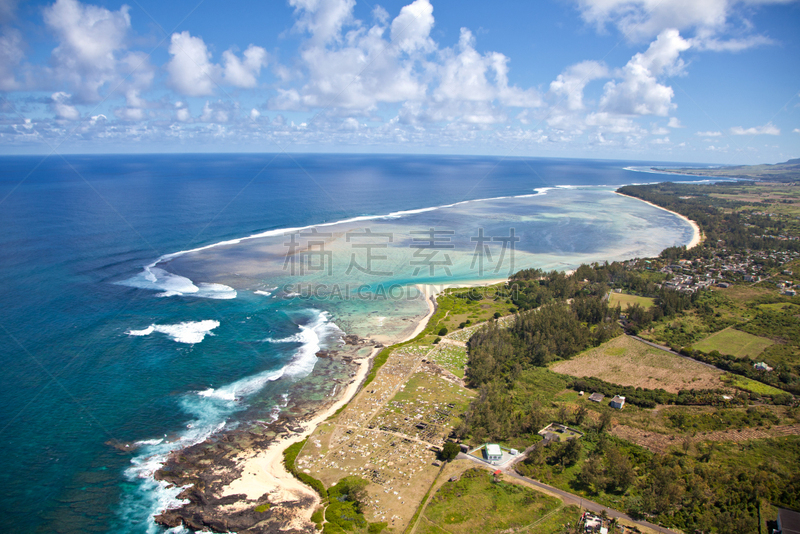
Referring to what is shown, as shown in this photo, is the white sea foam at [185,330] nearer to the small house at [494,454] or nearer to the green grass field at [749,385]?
the small house at [494,454]

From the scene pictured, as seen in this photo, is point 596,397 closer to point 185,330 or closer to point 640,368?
point 640,368

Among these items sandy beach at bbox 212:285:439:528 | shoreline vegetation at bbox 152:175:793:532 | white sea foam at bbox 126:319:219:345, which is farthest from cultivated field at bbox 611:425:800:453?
white sea foam at bbox 126:319:219:345

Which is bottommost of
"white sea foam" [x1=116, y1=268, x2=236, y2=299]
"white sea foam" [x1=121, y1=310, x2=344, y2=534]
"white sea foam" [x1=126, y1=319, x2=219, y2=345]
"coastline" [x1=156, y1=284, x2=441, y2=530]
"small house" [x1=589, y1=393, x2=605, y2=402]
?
"coastline" [x1=156, y1=284, x2=441, y2=530]

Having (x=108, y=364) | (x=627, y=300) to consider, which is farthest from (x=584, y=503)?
(x=627, y=300)

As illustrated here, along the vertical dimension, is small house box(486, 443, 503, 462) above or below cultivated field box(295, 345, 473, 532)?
above

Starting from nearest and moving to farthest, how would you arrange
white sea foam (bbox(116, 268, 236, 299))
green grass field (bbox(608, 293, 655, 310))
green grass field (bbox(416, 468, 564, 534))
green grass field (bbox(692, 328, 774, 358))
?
green grass field (bbox(416, 468, 564, 534))
green grass field (bbox(692, 328, 774, 358))
white sea foam (bbox(116, 268, 236, 299))
green grass field (bbox(608, 293, 655, 310))

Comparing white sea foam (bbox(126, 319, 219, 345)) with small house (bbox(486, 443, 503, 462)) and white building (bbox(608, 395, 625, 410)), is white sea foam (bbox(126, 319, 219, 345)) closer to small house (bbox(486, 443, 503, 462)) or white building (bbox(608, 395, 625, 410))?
small house (bbox(486, 443, 503, 462))

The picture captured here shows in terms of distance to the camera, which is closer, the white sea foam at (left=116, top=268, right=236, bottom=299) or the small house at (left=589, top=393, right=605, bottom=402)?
the small house at (left=589, top=393, right=605, bottom=402)
